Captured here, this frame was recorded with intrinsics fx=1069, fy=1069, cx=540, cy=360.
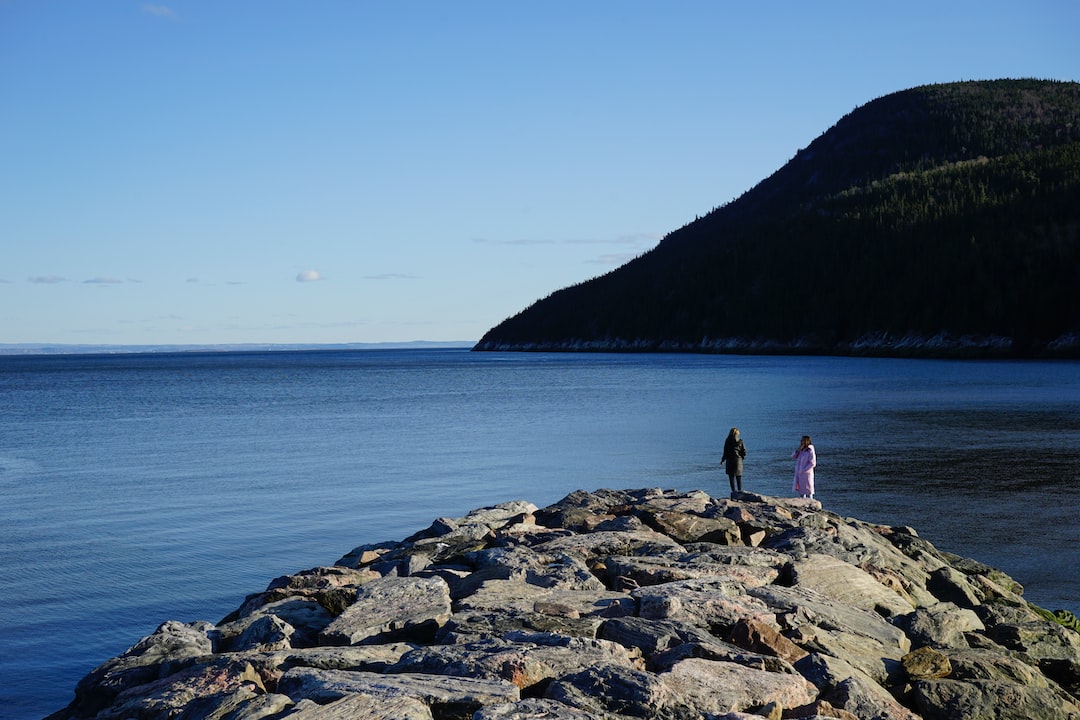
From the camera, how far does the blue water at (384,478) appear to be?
15.3 meters

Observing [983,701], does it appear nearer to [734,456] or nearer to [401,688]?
[401,688]

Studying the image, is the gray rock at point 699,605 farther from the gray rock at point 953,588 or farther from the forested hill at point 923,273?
the forested hill at point 923,273

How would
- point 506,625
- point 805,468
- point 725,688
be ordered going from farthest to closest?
point 805,468
point 506,625
point 725,688

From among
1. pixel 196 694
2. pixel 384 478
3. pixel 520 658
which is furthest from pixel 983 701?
pixel 384 478

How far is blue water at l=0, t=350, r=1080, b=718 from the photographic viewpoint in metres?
15.3

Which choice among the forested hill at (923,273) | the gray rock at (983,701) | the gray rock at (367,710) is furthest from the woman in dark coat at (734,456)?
the forested hill at (923,273)

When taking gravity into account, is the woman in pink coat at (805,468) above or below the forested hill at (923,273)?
below

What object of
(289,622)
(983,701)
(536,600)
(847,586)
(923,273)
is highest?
(923,273)

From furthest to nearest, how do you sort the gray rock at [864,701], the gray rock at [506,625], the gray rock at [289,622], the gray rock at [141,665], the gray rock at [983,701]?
the gray rock at [289,622]
the gray rock at [506,625]
the gray rock at [141,665]
the gray rock at [983,701]
the gray rock at [864,701]

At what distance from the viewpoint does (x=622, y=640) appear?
9.59 metres

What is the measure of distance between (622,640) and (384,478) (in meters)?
19.8

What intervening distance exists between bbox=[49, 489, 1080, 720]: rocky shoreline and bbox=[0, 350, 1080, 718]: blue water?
2298 mm

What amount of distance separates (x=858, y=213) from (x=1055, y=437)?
15436 centimetres

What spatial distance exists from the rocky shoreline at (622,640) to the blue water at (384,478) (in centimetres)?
230
